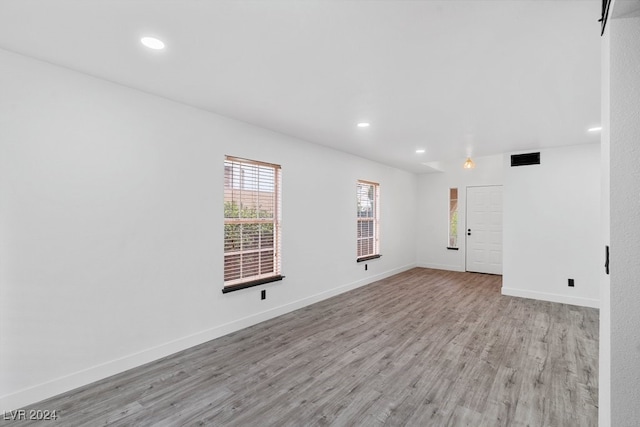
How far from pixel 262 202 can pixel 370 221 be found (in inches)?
119

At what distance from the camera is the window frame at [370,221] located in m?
6.03

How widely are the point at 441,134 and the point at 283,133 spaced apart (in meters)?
2.17

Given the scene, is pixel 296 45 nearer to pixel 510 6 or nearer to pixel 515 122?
pixel 510 6

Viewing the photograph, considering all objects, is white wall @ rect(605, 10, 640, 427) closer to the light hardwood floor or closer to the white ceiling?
the white ceiling

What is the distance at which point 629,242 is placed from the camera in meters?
1.19

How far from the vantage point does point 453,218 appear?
7.91m

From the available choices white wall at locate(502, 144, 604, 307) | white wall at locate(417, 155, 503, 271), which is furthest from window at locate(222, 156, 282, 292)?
white wall at locate(417, 155, 503, 271)

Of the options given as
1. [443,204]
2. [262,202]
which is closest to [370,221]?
[443,204]

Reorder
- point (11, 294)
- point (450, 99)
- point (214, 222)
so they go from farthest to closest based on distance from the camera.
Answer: point (214, 222)
point (450, 99)
point (11, 294)

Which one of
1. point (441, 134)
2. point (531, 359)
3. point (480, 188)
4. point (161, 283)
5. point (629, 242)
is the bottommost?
point (531, 359)

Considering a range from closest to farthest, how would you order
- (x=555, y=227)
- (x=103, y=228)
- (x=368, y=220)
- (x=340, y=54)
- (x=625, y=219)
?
(x=625, y=219) < (x=340, y=54) < (x=103, y=228) < (x=555, y=227) < (x=368, y=220)

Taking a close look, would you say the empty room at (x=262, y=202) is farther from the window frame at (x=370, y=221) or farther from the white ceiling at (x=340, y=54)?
the window frame at (x=370, y=221)

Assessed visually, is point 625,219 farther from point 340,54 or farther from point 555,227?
point 555,227

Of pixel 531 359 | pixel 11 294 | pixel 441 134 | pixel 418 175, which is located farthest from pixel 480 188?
pixel 11 294
